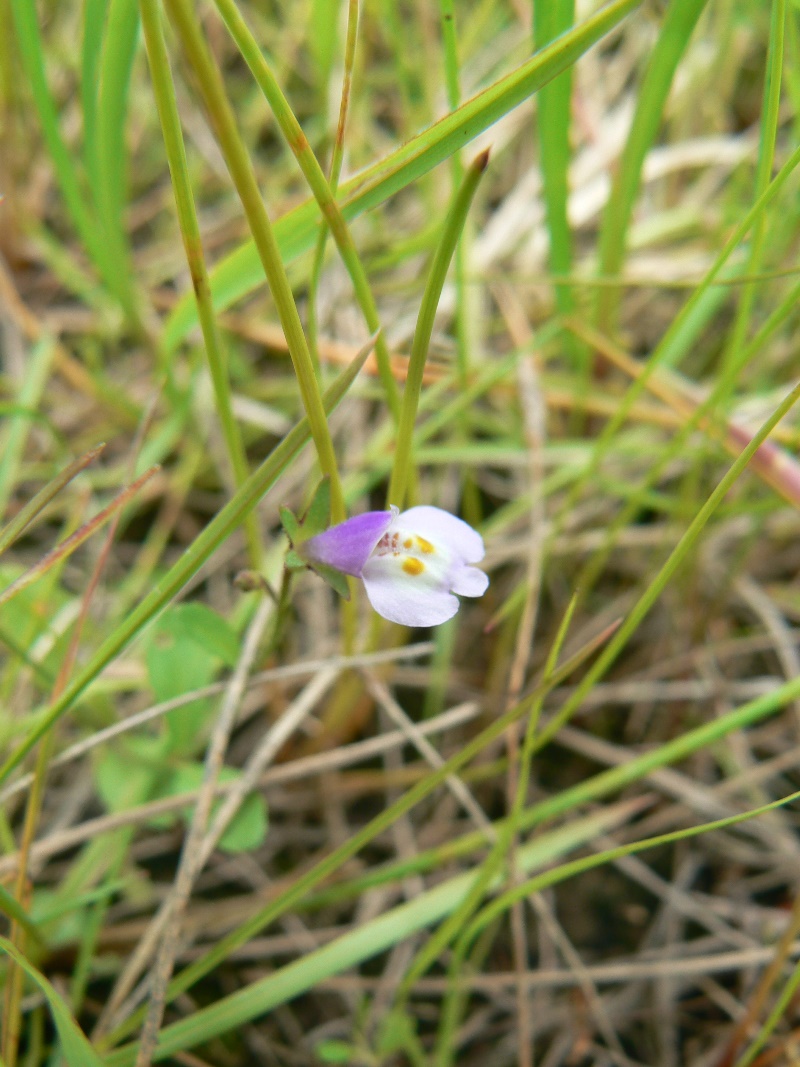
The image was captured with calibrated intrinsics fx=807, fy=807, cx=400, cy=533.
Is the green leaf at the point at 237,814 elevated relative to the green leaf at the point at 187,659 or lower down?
lower down

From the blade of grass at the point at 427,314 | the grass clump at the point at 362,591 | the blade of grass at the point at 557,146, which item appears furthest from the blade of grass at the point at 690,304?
the blade of grass at the point at 427,314

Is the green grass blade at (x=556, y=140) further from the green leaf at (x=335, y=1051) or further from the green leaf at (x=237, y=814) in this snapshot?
the green leaf at (x=335, y=1051)

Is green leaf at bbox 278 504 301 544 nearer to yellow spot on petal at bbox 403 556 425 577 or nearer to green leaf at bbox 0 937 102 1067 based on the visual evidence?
yellow spot on petal at bbox 403 556 425 577

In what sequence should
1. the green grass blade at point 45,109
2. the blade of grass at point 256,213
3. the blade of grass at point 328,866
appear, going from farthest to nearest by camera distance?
the green grass blade at point 45,109
the blade of grass at point 328,866
the blade of grass at point 256,213

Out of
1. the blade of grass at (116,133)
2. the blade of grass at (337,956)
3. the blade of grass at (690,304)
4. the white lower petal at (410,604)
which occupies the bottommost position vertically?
the blade of grass at (337,956)

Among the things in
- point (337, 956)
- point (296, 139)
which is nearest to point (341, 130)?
point (296, 139)

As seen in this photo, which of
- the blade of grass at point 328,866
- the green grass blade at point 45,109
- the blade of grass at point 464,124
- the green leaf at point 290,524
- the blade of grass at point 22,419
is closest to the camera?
the blade of grass at point 464,124

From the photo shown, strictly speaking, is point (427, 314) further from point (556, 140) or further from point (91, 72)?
point (91, 72)
